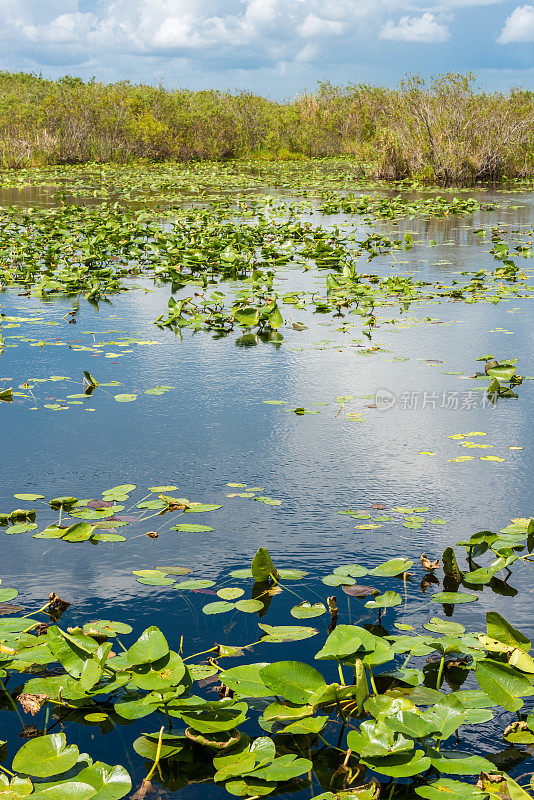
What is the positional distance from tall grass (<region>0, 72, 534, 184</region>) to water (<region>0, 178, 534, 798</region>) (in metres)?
12.6

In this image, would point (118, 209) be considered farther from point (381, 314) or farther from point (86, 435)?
point (86, 435)

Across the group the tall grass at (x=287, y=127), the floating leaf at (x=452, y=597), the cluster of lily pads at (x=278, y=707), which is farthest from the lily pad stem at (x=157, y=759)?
the tall grass at (x=287, y=127)

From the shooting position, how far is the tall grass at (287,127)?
1636cm

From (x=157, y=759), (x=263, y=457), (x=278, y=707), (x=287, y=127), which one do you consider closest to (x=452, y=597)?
(x=278, y=707)

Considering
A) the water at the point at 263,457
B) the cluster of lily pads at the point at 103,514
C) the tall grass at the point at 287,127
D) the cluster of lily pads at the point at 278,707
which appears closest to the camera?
the cluster of lily pads at the point at 278,707

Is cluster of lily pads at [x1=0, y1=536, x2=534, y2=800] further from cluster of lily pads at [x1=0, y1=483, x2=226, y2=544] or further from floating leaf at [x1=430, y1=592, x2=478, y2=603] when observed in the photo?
cluster of lily pads at [x1=0, y1=483, x2=226, y2=544]

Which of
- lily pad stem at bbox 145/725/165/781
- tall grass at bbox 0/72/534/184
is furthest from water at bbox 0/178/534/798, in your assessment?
tall grass at bbox 0/72/534/184

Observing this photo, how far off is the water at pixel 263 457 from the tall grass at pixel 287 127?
41.3 feet

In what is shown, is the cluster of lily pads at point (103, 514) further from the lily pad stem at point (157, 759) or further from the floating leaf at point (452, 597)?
the lily pad stem at point (157, 759)

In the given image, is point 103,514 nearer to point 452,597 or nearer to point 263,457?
point 263,457

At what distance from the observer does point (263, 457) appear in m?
2.93

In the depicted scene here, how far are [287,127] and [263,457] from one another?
2861 cm

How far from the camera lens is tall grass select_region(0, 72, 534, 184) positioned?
16359mm

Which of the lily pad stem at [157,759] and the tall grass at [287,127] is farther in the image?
the tall grass at [287,127]
